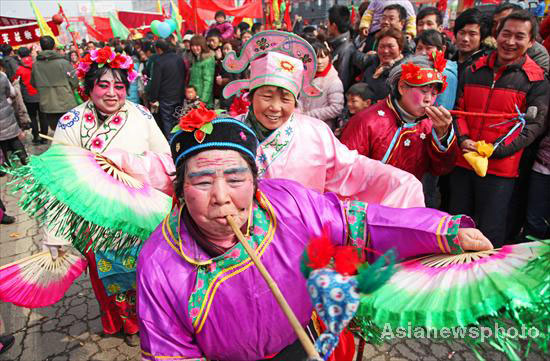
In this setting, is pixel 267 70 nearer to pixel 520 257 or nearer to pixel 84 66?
pixel 84 66

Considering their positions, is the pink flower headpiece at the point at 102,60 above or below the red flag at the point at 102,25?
above

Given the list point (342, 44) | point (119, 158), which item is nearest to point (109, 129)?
point (119, 158)

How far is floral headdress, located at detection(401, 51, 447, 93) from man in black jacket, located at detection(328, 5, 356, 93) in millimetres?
2281

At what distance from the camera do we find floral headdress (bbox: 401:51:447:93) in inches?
99.8

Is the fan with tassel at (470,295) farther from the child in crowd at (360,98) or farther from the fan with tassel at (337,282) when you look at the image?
the child in crowd at (360,98)

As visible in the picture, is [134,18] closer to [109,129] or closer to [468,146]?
[109,129]

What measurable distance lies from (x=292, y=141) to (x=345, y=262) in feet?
4.22

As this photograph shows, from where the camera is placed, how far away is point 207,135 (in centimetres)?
139

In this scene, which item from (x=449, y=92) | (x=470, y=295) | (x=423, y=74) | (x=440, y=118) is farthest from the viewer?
(x=449, y=92)

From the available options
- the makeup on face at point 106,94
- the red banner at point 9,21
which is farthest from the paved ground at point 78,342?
the red banner at point 9,21

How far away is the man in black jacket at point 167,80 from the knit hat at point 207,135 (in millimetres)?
5018

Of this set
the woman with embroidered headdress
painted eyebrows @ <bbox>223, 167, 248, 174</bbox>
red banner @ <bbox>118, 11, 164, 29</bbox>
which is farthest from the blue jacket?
red banner @ <bbox>118, 11, 164, 29</bbox>

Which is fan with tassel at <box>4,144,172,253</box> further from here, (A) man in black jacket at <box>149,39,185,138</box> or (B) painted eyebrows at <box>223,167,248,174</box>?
(A) man in black jacket at <box>149,39,185,138</box>

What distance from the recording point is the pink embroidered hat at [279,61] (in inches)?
84.8
